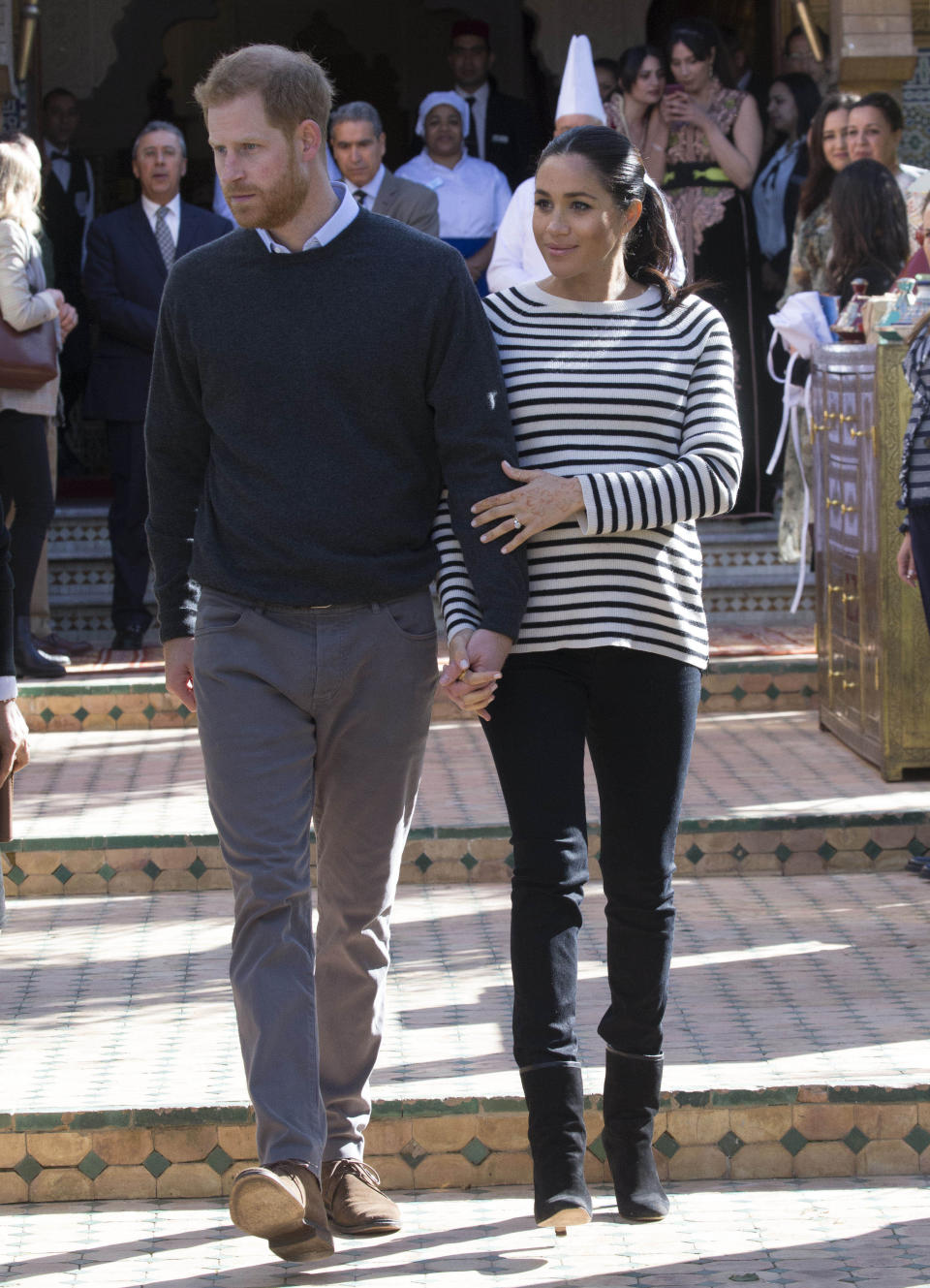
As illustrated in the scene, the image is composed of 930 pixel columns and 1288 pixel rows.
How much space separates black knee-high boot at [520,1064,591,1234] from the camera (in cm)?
294

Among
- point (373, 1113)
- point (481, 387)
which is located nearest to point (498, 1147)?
point (373, 1113)

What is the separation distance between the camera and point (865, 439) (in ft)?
19.1

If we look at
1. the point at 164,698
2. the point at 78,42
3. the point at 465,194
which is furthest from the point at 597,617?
the point at 78,42

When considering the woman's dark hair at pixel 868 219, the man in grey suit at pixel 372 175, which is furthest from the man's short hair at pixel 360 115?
the woman's dark hair at pixel 868 219

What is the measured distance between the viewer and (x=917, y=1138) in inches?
134

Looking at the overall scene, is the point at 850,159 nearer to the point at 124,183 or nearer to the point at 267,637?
the point at 267,637

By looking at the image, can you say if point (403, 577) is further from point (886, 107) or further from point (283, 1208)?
point (886, 107)

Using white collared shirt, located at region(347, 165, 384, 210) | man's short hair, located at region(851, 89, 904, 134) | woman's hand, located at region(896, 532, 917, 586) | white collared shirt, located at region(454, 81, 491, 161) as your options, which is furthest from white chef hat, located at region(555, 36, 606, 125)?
white collared shirt, located at region(454, 81, 491, 161)

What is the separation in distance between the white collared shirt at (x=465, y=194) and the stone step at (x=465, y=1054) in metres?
4.43

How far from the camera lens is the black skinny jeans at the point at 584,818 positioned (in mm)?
Result: 2949

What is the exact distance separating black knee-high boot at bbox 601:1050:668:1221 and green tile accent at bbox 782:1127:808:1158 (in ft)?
1.21

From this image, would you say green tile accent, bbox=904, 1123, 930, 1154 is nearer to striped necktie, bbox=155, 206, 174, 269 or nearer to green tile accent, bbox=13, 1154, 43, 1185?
green tile accent, bbox=13, 1154, 43, 1185

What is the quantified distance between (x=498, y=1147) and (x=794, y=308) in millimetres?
3740

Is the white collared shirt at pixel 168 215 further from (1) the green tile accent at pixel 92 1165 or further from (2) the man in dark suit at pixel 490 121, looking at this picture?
(1) the green tile accent at pixel 92 1165
